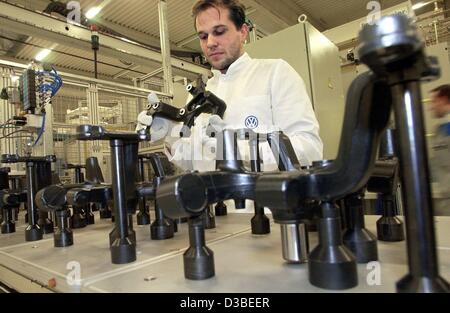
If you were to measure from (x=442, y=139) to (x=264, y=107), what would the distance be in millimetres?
1105

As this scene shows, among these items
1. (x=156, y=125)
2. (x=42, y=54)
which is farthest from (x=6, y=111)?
(x=42, y=54)

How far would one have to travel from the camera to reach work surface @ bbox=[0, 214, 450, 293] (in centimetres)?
34

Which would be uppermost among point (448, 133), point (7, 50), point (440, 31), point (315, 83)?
point (7, 50)

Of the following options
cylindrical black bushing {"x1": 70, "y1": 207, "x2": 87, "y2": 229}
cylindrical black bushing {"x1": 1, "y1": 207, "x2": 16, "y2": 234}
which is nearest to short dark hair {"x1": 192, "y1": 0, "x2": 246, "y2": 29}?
cylindrical black bushing {"x1": 70, "y1": 207, "x2": 87, "y2": 229}

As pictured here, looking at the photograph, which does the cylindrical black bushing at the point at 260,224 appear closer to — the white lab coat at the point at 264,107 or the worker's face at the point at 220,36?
the white lab coat at the point at 264,107

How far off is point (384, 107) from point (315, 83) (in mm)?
1930

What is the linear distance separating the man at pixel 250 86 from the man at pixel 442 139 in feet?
2.89

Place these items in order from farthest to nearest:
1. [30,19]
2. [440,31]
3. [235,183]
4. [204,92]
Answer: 1. [440,31]
2. [30,19]
3. [204,92]
4. [235,183]

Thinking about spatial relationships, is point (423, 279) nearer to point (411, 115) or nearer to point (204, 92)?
point (411, 115)

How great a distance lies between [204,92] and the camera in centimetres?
55

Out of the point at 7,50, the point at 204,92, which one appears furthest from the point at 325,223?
the point at 7,50

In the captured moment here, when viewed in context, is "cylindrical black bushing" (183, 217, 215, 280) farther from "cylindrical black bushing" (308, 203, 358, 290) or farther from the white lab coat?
the white lab coat

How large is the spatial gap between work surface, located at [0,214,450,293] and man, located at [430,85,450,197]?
3.77ft

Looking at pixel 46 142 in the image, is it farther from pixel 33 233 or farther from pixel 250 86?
pixel 250 86
